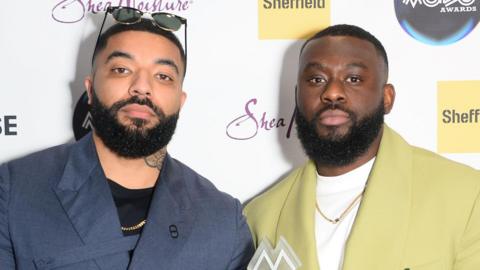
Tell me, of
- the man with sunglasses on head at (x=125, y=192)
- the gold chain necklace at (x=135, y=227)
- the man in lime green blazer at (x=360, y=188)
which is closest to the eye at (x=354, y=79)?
the man in lime green blazer at (x=360, y=188)

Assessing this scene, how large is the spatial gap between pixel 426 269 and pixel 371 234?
15cm

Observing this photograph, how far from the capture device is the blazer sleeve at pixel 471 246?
1.50 meters

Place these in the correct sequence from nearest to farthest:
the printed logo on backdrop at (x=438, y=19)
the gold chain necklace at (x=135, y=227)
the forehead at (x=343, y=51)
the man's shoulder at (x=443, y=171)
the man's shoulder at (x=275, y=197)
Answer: the gold chain necklace at (x=135, y=227)
the man's shoulder at (x=443, y=171)
the forehead at (x=343, y=51)
the man's shoulder at (x=275, y=197)
the printed logo on backdrop at (x=438, y=19)

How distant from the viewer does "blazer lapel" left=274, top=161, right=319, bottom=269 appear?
5.26ft

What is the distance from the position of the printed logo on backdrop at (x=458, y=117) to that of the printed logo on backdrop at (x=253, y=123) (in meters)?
0.47

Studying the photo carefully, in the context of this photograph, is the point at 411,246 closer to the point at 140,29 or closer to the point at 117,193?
the point at 117,193

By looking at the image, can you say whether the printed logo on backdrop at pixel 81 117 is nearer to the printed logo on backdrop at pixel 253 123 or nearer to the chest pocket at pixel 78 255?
the printed logo on backdrop at pixel 253 123

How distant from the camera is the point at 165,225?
148 cm

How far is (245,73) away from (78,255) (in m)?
0.86

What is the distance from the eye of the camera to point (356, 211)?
167cm

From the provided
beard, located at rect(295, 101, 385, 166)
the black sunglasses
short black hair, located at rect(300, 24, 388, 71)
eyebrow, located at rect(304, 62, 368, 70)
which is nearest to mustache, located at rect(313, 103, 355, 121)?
beard, located at rect(295, 101, 385, 166)

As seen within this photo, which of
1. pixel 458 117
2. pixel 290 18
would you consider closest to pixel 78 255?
pixel 290 18

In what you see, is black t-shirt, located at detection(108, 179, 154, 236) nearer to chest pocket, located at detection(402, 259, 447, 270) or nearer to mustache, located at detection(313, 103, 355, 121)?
mustache, located at detection(313, 103, 355, 121)

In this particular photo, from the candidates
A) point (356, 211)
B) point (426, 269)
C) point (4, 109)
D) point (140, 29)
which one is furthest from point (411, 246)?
point (4, 109)
